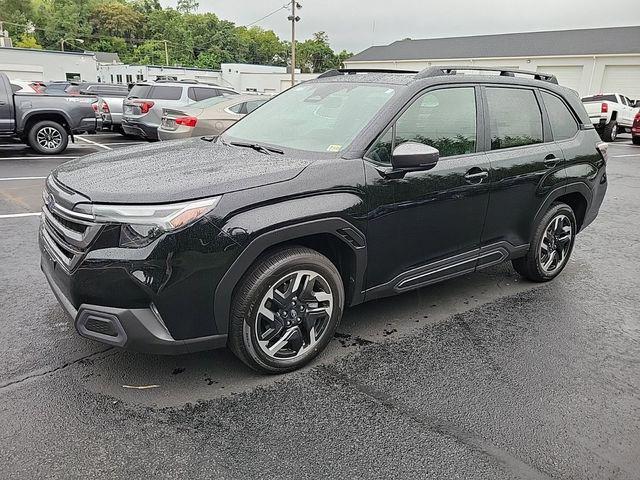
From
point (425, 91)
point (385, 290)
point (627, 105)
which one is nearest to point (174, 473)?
point (385, 290)

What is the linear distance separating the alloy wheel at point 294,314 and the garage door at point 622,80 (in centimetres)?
3283

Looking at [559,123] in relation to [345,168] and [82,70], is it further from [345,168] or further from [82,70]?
[82,70]

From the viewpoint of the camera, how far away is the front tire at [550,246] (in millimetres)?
4570

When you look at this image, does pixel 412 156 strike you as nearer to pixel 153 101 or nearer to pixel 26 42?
pixel 153 101

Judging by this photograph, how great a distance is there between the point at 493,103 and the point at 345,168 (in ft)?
5.41

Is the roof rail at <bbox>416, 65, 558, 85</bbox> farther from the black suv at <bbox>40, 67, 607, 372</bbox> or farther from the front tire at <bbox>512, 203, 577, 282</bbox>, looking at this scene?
the front tire at <bbox>512, 203, 577, 282</bbox>

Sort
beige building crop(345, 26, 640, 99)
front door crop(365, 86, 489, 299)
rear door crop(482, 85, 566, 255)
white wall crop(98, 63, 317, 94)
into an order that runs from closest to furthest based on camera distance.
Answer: front door crop(365, 86, 489, 299) < rear door crop(482, 85, 566, 255) < beige building crop(345, 26, 640, 99) < white wall crop(98, 63, 317, 94)

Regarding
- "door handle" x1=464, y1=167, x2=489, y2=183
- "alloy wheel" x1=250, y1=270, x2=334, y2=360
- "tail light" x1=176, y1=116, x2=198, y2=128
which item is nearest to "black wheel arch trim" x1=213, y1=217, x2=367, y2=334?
"alloy wheel" x1=250, y1=270, x2=334, y2=360

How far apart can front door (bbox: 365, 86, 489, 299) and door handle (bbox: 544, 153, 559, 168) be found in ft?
2.64

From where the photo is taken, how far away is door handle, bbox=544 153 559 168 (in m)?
4.36

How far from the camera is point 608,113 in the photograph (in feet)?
64.2

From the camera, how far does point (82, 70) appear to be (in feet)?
139

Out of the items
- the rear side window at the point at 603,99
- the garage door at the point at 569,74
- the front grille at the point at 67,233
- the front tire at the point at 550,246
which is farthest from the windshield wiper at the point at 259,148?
the garage door at the point at 569,74

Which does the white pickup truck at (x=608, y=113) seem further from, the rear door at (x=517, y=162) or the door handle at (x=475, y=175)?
the door handle at (x=475, y=175)
